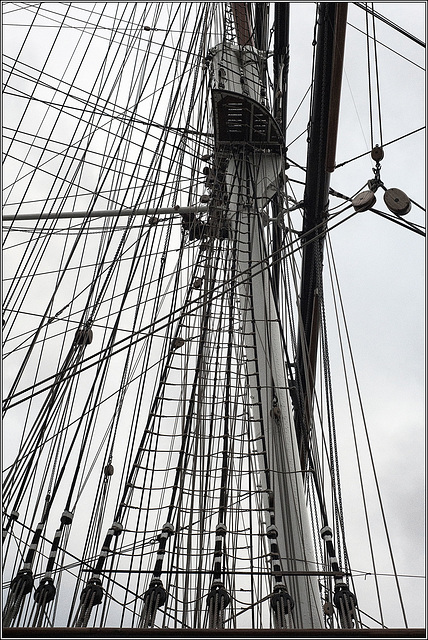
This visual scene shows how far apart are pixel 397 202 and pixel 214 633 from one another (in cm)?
195

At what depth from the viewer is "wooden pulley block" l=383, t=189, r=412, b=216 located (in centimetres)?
286

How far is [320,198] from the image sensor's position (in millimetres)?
5863

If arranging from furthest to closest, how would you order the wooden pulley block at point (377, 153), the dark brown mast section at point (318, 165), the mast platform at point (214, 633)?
the dark brown mast section at point (318, 165)
the wooden pulley block at point (377, 153)
the mast platform at point (214, 633)

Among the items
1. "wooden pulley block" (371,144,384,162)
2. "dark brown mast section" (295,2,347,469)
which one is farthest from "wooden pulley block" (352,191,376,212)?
"dark brown mast section" (295,2,347,469)

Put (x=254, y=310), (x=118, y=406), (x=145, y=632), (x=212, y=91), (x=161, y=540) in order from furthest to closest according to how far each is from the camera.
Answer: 1. (x=212, y=91)
2. (x=254, y=310)
3. (x=118, y=406)
4. (x=161, y=540)
5. (x=145, y=632)

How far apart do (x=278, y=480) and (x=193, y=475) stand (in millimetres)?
760

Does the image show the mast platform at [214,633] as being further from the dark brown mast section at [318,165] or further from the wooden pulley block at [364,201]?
the dark brown mast section at [318,165]

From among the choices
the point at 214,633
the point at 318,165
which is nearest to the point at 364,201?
the point at 214,633

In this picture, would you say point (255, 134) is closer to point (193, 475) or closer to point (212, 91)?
point (212, 91)

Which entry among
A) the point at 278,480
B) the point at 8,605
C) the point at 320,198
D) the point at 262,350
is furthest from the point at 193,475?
the point at 320,198

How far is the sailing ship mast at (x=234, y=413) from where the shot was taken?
293 centimetres

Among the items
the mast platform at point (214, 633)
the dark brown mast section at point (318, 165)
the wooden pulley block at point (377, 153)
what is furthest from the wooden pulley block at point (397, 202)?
the mast platform at point (214, 633)

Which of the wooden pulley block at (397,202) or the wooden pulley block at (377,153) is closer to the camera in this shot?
the wooden pulley block at (397,202)

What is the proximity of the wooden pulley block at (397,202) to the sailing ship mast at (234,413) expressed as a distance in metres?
0.31
